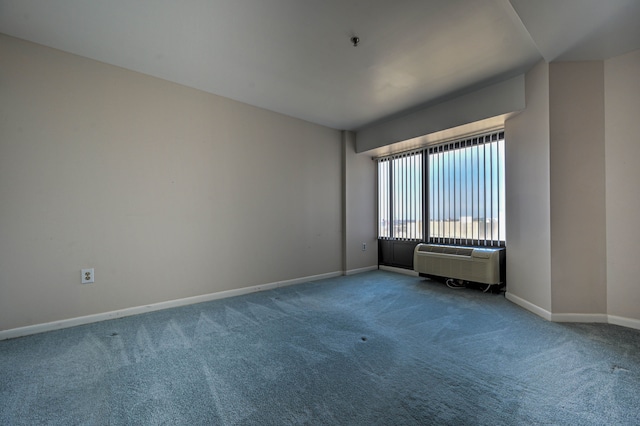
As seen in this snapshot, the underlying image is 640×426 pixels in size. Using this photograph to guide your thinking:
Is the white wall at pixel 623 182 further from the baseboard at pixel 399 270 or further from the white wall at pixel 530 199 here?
the baseboard at pixel 399 270

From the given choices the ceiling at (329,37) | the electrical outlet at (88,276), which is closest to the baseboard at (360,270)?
the ceiling at (329,37)

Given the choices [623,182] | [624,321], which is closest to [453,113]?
[623,182]

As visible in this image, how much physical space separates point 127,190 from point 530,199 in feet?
13.8

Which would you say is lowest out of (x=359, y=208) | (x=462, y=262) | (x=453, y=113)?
(x=462, y=262)

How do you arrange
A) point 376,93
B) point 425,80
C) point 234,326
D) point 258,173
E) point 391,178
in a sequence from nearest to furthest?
1. point 234,326
2. point 425,80
3. point 376,93
4. point 258,173
5. point 391,178

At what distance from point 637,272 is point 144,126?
193 inches

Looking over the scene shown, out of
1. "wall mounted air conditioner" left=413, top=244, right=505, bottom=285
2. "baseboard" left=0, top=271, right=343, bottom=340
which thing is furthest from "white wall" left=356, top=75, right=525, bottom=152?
"baseboard" left=0, top=271, right=343, bottom=340

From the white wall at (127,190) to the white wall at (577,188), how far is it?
10.1 feet

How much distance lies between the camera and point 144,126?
296 centimetres

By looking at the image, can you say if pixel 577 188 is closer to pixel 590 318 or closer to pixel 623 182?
pixel 623 182

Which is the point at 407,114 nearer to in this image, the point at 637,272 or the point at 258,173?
the point at 258,173

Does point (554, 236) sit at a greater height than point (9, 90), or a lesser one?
lesser

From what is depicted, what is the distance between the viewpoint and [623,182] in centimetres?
251

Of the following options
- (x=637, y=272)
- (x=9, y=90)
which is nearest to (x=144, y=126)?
(x=9, y=90)
